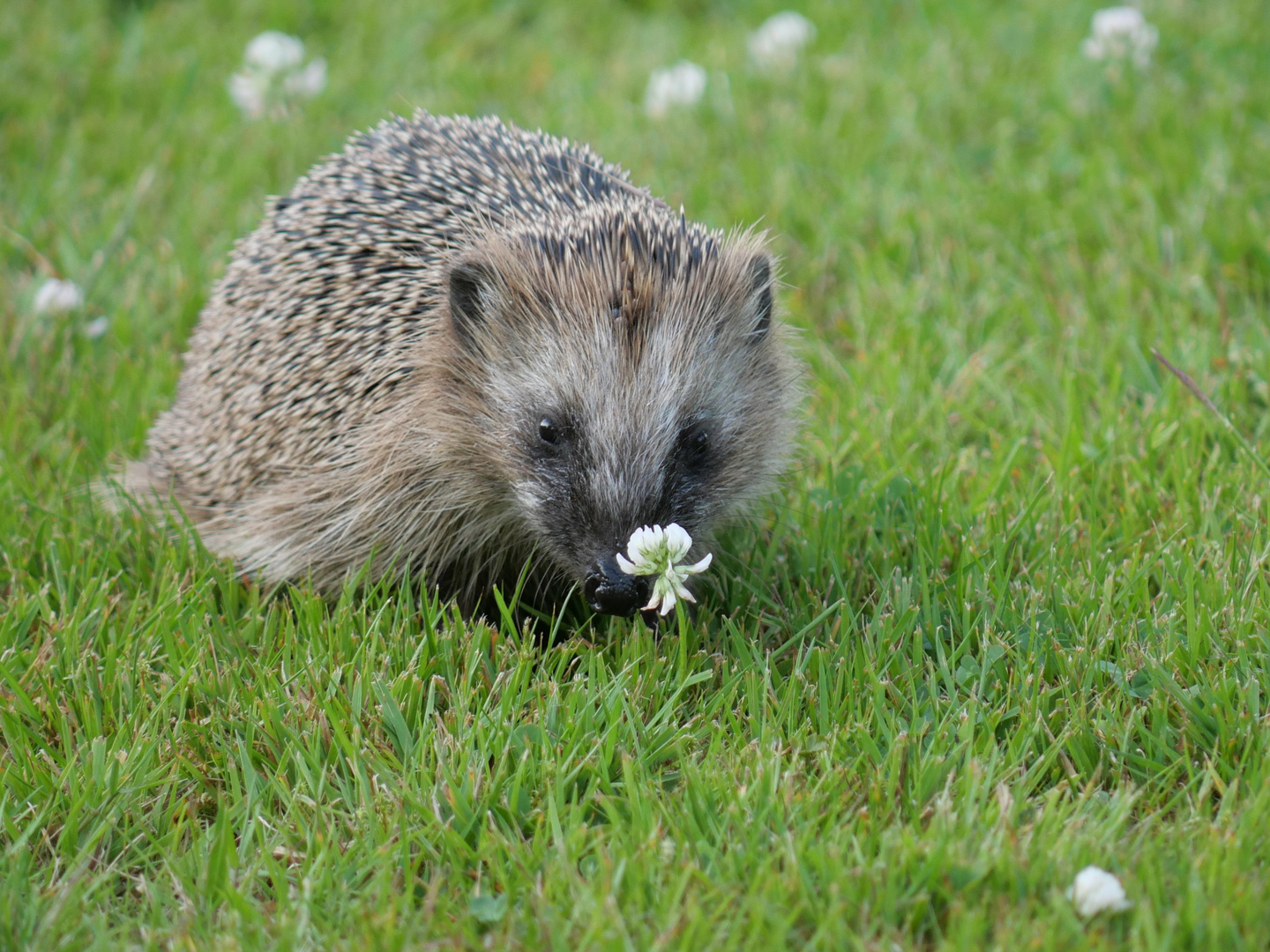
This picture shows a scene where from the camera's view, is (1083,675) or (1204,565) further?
(1204,565)

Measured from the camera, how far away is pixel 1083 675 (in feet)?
11.7

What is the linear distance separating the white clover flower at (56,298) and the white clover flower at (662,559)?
338 centimetres

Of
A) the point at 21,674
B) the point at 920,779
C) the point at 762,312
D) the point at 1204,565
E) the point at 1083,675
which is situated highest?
the point at 762,312

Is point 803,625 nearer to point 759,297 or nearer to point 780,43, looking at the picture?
point 759,297

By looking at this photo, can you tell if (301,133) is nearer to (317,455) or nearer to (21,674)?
(317,455)

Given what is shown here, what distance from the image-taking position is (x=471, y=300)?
13.4 feet

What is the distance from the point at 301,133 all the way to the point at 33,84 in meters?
1.69

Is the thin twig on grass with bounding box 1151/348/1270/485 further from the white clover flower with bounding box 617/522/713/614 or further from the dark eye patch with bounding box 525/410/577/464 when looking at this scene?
the dark eye patch with bounding box 525/410/577/464

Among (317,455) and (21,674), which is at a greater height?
(317,455)

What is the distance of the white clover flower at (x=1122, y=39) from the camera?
23.4 ft

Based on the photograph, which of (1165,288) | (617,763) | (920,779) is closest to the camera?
(920,779)

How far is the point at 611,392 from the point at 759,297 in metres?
0.75

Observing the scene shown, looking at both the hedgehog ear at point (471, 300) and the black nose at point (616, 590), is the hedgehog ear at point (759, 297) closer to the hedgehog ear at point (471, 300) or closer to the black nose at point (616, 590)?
the hedgehog ear at point (471, 300)

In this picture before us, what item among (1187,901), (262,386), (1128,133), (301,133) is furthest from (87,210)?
(1187,901)
